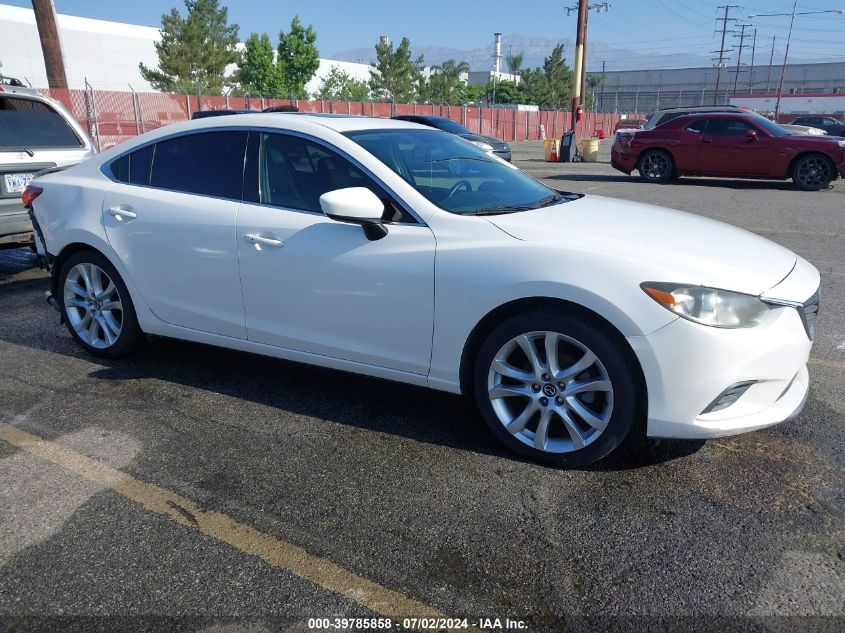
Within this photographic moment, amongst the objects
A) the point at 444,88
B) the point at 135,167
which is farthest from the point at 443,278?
the point at 444,88

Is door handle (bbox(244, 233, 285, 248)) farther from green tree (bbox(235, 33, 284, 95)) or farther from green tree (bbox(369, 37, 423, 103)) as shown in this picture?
green tree (bbox(369, 37, 423, 103))

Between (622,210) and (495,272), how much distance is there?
1095mm

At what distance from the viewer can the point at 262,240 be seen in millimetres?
3707

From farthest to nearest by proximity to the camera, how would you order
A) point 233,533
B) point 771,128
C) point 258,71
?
point 258,71 → point 771,128 → point 233,533

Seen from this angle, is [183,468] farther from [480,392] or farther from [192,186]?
[192,186]

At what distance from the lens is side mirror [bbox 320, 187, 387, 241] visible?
10.7ft

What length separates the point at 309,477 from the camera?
10.3ft

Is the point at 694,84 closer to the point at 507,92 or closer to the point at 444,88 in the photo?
the point at 507,92

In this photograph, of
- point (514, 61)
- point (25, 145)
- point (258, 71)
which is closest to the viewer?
point (25, 145)

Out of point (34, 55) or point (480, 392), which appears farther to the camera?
point (34, 55)

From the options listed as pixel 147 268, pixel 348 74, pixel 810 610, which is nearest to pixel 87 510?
pixel 147 268

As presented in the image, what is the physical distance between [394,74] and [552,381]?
72299 millimetres

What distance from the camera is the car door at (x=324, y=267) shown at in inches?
132

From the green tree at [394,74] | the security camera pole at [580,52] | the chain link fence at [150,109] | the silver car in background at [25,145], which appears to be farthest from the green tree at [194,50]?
the silver car in background at [25,145]
